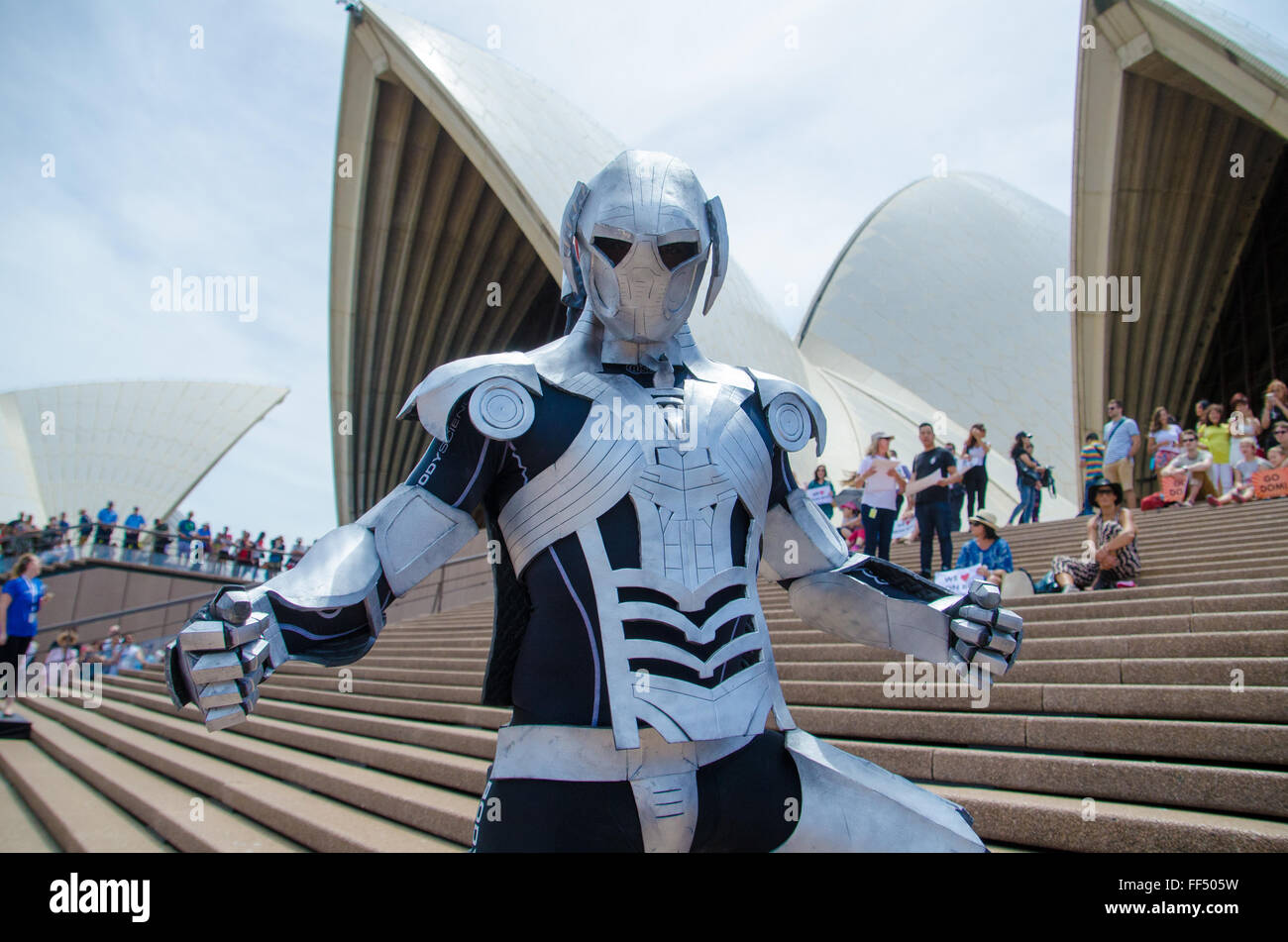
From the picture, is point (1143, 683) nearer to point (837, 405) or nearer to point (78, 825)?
point (78, 825)

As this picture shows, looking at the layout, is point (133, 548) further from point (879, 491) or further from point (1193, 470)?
point (1193, 470)

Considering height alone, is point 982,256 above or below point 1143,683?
above

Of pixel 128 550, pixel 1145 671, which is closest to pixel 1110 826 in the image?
pixel 1145 671

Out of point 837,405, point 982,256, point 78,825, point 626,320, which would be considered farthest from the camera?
point 982,256

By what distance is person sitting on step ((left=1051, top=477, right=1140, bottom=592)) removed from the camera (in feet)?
19.9

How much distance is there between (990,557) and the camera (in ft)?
20.8

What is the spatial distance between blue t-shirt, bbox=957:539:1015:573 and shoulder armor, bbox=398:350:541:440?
510 cm

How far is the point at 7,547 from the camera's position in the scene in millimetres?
15547

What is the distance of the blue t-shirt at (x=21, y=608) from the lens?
249 inches

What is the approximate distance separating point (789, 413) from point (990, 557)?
4724 mm

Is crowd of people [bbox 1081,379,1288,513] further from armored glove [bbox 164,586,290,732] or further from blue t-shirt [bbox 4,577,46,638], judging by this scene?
blue t-shirt [bbox 4,577,46,638]

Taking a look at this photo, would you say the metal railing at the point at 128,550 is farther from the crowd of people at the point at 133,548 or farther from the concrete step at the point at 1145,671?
the concrete step at the point at 1145,671
